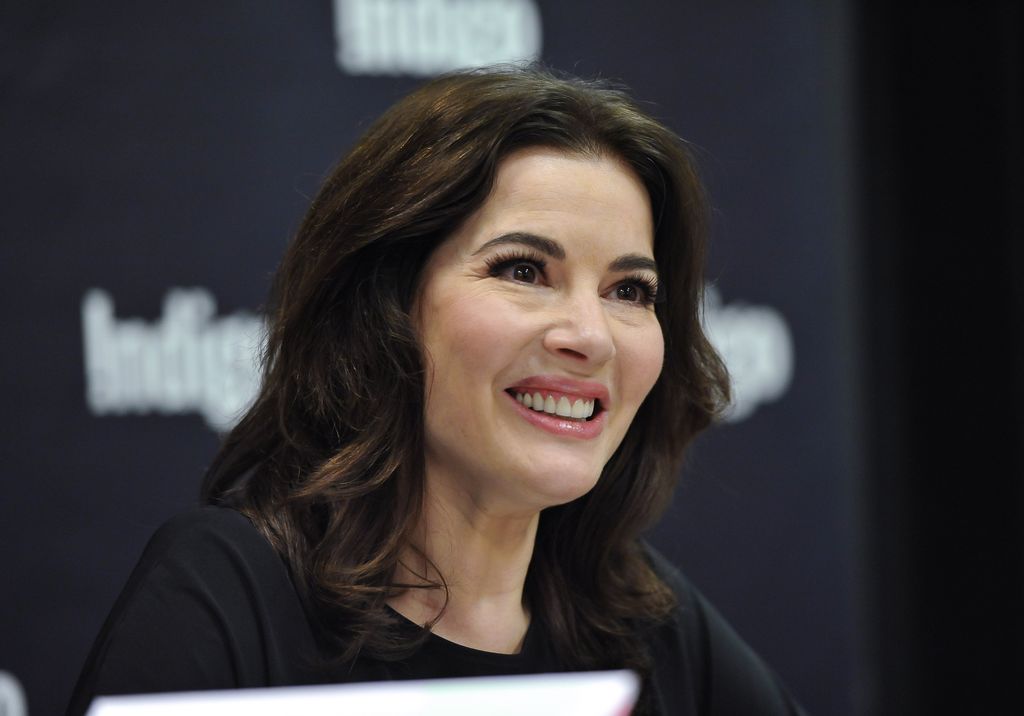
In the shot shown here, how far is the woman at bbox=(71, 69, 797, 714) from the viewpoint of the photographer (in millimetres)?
1571

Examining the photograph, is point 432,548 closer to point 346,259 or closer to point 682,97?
point 346,259

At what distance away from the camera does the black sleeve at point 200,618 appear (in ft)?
4.65

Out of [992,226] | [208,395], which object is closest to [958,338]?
[992,226]

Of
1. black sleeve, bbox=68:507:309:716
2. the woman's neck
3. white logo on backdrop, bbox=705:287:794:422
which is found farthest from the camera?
white logo on backdrop, bbox=705:287:794:422

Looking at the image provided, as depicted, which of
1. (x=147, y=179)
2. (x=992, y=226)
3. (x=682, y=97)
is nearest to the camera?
(x=147, y=179)

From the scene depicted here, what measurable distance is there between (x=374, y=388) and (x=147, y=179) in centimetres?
92

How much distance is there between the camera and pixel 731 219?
2850 millimetres

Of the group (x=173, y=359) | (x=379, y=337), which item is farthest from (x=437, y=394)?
(x=173, y=359)

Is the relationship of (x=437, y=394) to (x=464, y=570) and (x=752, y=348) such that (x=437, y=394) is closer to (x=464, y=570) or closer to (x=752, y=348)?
(x=464, y=570)

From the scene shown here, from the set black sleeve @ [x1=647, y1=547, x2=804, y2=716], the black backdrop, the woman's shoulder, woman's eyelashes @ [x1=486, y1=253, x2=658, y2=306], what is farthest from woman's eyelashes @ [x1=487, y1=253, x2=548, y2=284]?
the black backdrop

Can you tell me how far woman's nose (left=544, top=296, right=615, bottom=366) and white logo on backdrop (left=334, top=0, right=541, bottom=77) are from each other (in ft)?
3.57

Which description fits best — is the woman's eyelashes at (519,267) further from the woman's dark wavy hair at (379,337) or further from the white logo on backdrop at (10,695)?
the white logo on backdrop at (10,695)

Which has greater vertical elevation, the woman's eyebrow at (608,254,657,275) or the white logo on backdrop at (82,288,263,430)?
the woman's eyebrow at (608,254,657,275)

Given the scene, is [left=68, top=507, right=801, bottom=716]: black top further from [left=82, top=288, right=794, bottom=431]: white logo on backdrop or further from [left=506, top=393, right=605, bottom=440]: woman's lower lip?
[left=82, top=288, right=794, bottom=431]: white logo on backdrop
